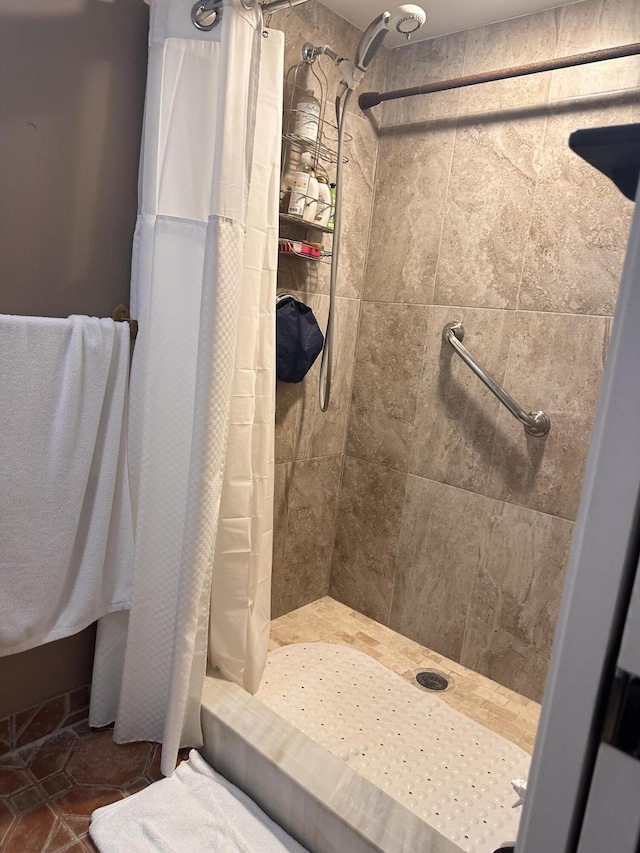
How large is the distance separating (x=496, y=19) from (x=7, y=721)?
2.54 meters

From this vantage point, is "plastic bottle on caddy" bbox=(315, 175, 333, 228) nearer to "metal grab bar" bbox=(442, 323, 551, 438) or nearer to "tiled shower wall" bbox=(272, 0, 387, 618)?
"tiled shower wall" bbox=(272, 0, 387, 618)

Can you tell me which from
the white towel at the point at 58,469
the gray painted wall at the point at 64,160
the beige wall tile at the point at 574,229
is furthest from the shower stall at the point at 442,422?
the gray painted wall at the point at 64,160

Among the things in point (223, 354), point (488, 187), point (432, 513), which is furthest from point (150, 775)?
point (488, 187)

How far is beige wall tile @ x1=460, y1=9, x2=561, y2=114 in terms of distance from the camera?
187cm

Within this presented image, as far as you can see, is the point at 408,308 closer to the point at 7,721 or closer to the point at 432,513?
the point at 432,513

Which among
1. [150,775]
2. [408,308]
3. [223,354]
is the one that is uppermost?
[408,308]

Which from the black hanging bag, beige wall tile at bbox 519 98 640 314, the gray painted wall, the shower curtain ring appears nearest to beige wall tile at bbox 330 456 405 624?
the black hanging bag

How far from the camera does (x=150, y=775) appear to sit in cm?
155

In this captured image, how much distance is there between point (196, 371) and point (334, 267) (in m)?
0.79

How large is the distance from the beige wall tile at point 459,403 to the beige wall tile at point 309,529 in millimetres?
374

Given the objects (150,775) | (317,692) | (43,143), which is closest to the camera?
(43,143)

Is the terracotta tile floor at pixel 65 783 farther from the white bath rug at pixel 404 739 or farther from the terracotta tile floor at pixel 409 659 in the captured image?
the terracotta tile floor at pixel 409 659

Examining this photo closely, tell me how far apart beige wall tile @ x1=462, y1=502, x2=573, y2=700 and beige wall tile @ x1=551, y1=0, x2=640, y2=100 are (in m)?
1.31

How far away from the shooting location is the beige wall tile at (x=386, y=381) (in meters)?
2.24
